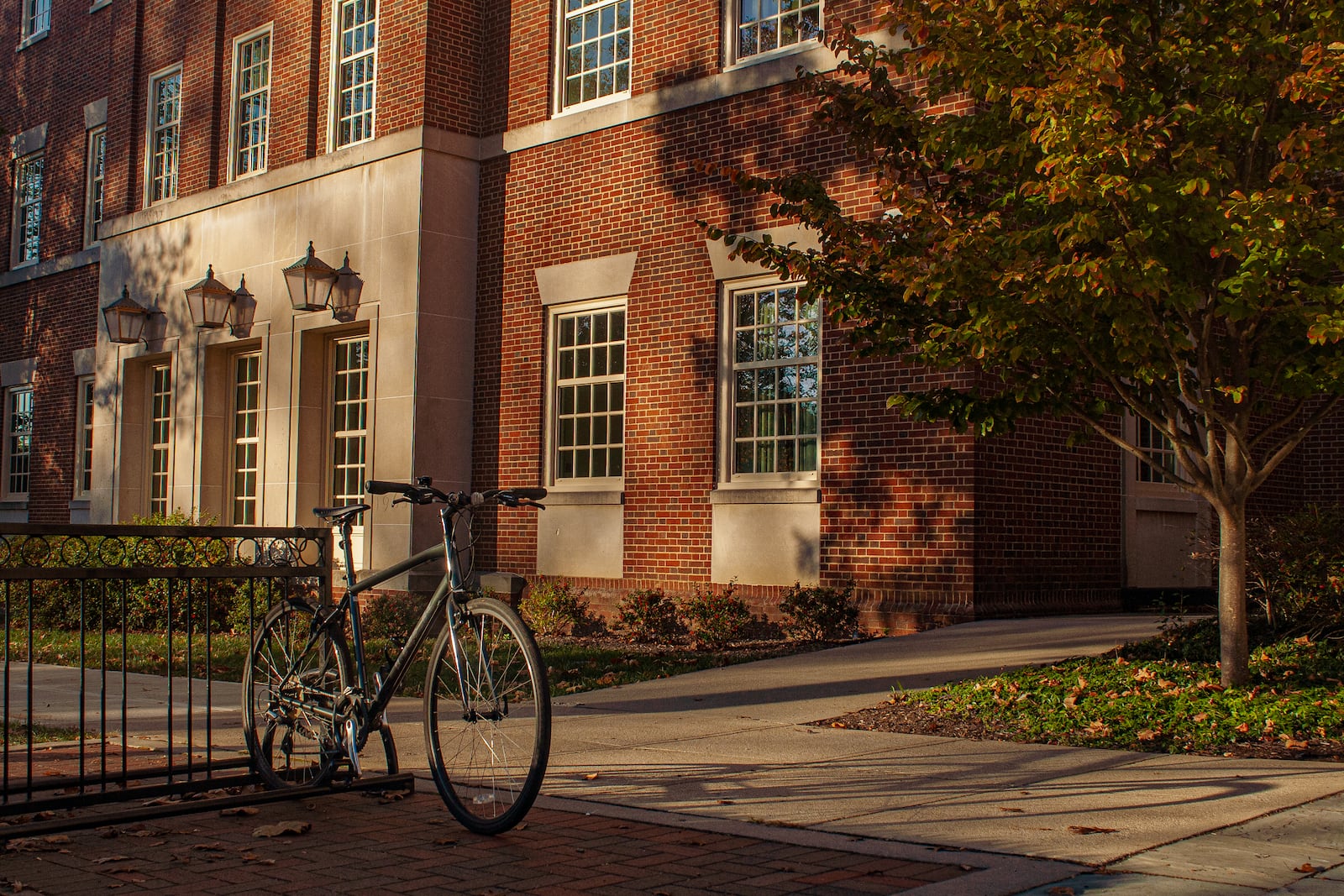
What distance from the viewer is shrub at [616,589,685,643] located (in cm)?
1287

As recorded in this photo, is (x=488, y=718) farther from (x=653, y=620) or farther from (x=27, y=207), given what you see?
(x=27, y=207)

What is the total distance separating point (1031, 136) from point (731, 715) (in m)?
3.77

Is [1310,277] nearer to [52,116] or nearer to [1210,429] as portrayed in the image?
[1210,429]

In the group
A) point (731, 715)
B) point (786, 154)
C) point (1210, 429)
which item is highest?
point (786, 154)

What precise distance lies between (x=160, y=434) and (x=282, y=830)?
55.7 feet

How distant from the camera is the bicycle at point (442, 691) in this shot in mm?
5078

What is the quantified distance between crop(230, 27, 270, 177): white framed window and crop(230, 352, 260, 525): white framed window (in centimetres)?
272

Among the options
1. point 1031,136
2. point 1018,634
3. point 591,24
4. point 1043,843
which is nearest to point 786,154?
point 591,24

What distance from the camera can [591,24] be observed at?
15.5m

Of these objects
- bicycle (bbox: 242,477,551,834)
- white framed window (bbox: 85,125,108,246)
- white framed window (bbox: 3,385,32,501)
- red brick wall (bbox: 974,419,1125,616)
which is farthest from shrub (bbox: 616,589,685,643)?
white framed window (bbox: 3,385,32,501)

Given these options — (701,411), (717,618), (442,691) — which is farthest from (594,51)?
(442,691)

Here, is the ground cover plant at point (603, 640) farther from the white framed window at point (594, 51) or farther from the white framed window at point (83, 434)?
the white framed window at point (83, 434)

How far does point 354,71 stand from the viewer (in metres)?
17.7

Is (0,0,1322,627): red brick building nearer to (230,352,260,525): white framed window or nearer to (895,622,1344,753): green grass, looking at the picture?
(230,352,260,525): white framed window
